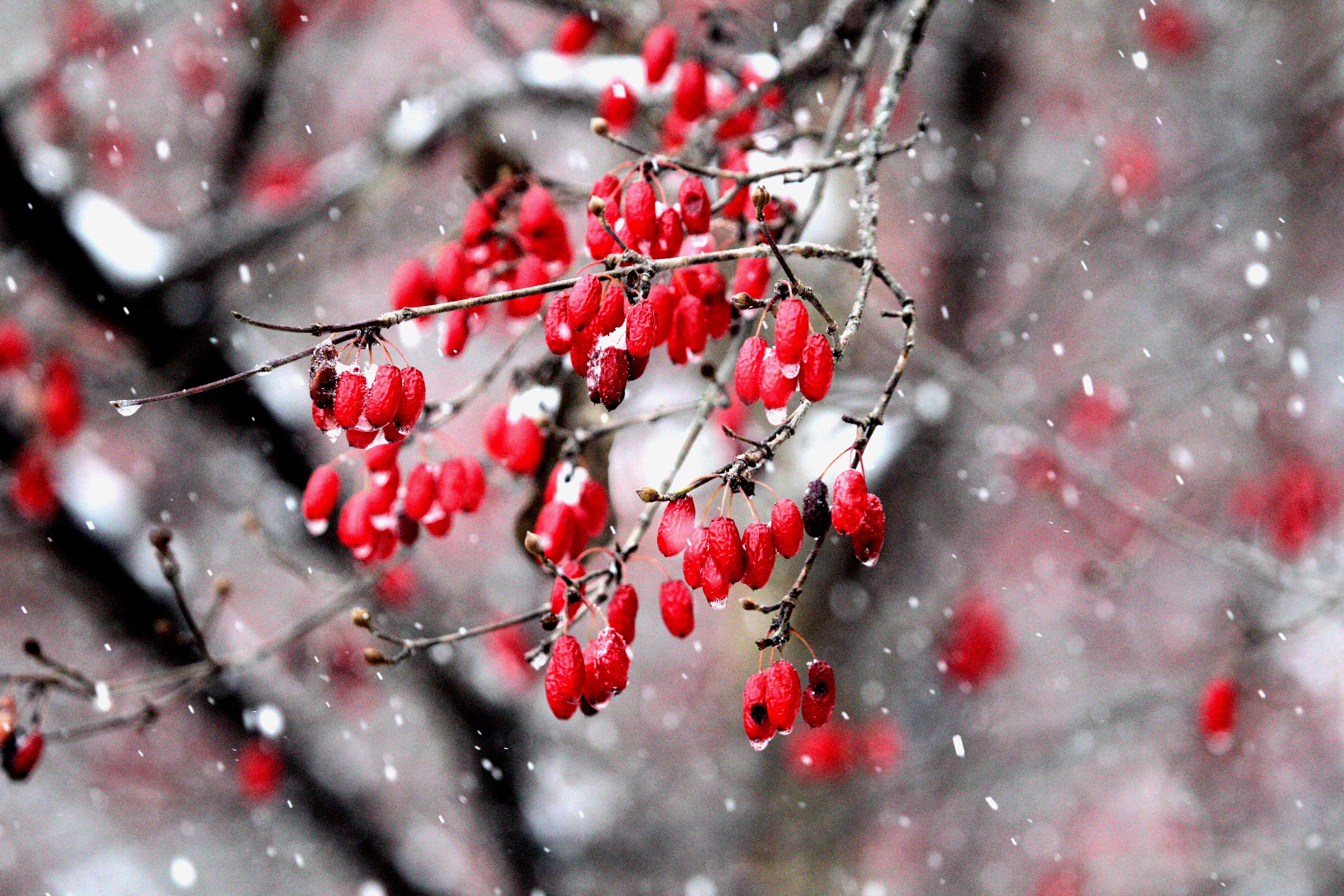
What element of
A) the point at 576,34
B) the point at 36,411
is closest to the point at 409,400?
the point at 576,34

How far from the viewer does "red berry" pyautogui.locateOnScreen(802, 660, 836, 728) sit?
1238mm

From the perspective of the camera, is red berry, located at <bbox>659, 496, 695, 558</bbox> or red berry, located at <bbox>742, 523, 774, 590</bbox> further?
red berry, located at <bbox>659, 496, 695, 558</bbox>

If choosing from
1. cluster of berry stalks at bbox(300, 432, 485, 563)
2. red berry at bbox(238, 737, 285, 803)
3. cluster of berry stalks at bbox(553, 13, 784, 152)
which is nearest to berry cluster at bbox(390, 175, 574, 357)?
cluster of berry stalks at bbox(300, 432, 485, 563)

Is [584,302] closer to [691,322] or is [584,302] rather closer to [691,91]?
[691,322]

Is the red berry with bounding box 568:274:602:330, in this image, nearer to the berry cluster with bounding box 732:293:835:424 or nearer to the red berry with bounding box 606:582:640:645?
the berry cluster with bounding box 732:293:835:424

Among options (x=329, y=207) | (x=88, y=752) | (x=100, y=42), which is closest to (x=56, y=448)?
(x=329, y=207)

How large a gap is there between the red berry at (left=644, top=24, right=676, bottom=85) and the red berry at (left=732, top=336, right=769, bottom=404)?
4.23 feet

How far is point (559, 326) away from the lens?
3.83 ft

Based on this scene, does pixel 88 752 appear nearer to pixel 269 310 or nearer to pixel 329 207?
pixel 269 310

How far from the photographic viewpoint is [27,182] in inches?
110

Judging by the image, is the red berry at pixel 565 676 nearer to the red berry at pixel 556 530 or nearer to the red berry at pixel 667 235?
the red berry at pixel 556 530

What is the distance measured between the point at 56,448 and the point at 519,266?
288 centimetres

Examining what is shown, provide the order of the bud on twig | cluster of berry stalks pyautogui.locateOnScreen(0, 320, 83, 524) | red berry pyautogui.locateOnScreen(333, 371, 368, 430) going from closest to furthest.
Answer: the bud on twig
red berry pyautogui.locateOnScreen(333, 371, 368, 430)
cluster of berry stalks pyautogui.locateOnScreen(0, 320, 83, 524)

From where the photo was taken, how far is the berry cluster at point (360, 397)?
1.18 meters
